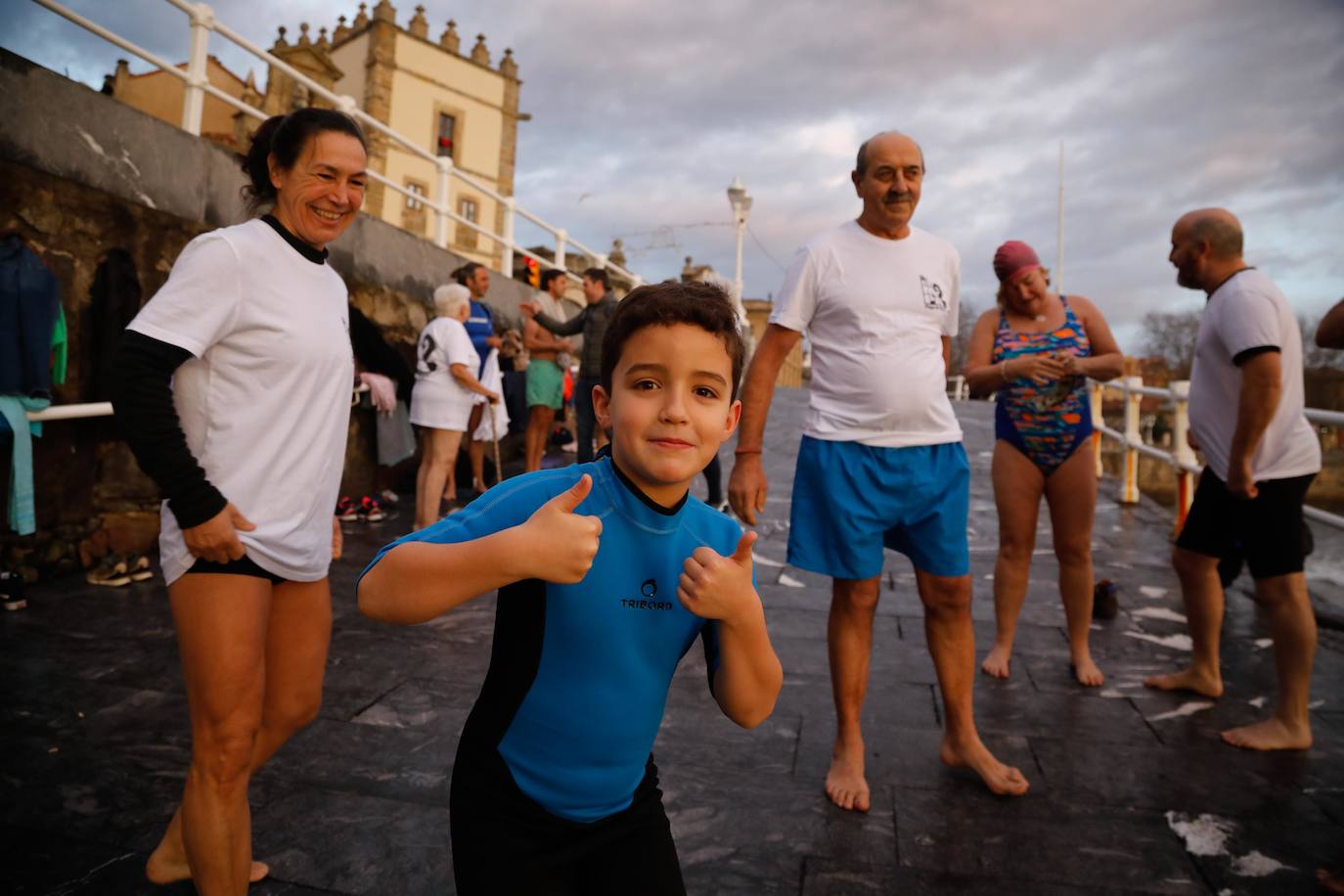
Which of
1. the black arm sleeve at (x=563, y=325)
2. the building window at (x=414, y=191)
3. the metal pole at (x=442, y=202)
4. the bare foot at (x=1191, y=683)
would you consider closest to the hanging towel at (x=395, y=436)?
the black arm sleeve at (x=563, y=325)

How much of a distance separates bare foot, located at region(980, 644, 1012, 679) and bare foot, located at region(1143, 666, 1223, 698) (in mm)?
576

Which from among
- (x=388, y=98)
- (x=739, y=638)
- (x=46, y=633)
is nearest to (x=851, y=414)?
(x=739, y=638)

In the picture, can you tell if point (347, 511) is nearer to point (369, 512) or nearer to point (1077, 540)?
point (369, 512)

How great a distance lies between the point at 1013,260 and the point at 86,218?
4.99 m

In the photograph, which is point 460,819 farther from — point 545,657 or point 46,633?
point 46,633

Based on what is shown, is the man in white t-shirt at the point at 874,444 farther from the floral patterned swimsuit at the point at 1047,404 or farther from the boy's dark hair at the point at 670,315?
the boy's dark hair at the point at 670,315

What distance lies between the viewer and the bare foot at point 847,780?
8.29 feet

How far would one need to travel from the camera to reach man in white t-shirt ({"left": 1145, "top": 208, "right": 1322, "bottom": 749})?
10.2 ft

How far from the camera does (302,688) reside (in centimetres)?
202

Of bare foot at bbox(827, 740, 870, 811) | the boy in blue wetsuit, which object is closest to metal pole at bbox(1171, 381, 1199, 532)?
bare foot at bbox(827, 740, 870, 811)

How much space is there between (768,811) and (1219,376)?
2566 mm

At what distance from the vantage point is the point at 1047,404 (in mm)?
3680

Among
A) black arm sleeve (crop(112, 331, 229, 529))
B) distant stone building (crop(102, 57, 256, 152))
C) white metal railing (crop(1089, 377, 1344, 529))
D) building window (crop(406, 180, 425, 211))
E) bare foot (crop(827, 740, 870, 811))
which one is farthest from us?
building window (crop(406, 180, 425, 211))

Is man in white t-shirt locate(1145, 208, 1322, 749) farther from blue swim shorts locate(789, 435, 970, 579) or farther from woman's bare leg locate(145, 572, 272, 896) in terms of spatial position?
woman's bare leg locate(145, 572, 272, 896)
